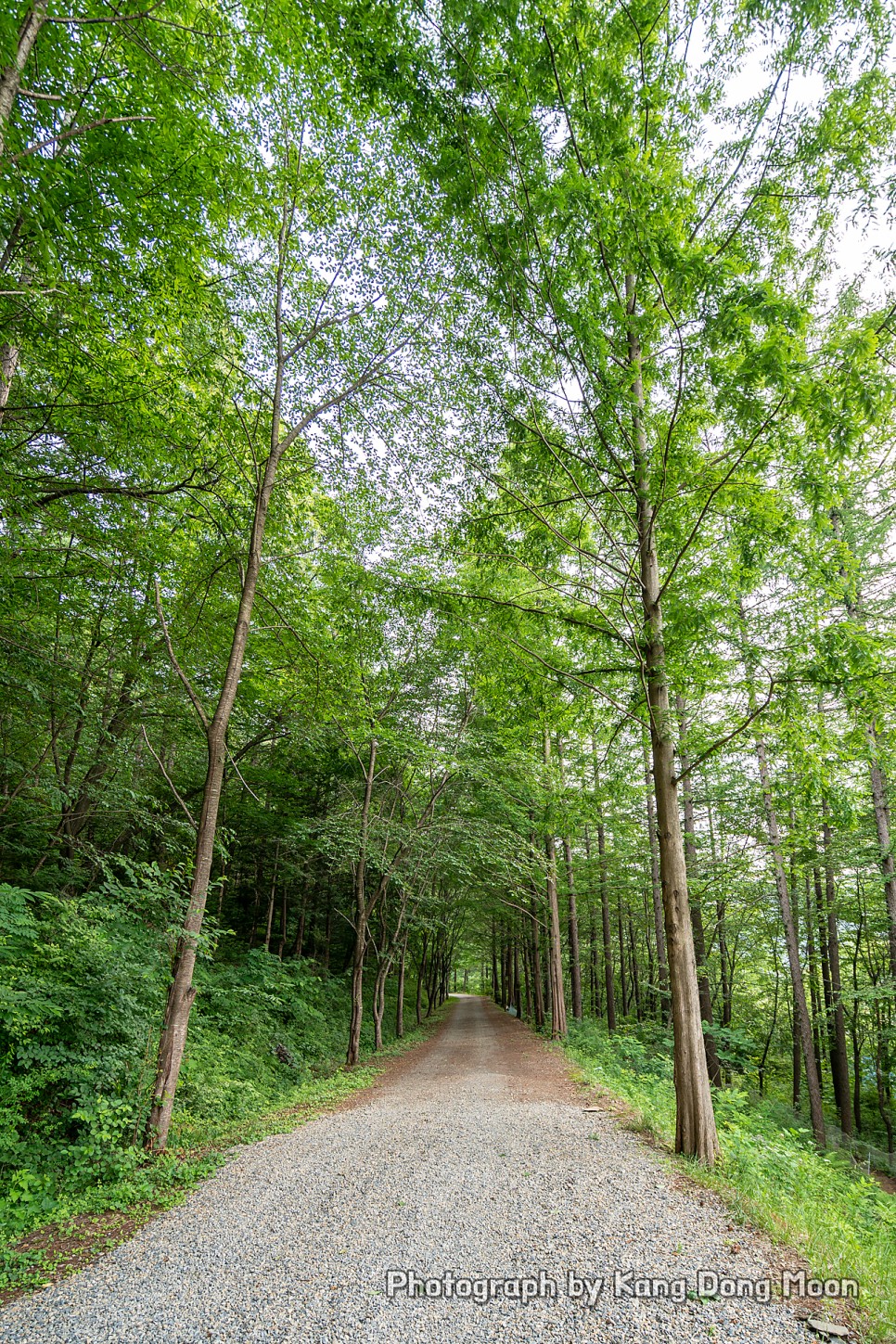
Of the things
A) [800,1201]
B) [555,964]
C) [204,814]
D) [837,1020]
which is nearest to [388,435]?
[204,814]

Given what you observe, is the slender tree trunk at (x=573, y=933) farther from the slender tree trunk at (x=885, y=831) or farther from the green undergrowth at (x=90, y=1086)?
the green undergrowth at (x=90, y=1086)

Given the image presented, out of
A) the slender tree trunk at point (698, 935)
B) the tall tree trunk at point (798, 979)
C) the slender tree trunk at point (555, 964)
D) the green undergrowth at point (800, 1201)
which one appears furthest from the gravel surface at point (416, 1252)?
the slender tree trunk at point (555, 964)

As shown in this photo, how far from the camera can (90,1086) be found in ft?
15.7

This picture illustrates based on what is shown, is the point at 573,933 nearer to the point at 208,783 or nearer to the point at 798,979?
the point at 798,979

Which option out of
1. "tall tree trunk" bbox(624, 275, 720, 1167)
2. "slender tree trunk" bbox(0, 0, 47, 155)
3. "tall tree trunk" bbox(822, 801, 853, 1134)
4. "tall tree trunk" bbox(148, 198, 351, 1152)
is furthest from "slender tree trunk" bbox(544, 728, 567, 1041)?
"slender tree trunk" bbox(0, 0, 47, 155)

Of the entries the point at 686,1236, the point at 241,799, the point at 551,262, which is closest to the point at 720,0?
the point at 551,262

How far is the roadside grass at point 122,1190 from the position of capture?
331 cm

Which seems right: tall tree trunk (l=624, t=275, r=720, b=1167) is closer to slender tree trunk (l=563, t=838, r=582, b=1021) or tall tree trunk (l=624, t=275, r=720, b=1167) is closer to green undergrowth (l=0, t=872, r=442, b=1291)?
green undergrowth (l=0, t=872, r=442, b=1291)

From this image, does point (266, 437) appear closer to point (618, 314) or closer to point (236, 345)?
point (236, 345)

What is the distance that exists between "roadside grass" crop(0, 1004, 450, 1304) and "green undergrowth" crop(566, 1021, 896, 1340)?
4.31m

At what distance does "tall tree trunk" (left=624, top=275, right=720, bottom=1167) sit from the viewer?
4.82 metres

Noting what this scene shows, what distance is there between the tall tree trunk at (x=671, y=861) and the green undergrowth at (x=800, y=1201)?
0.36m

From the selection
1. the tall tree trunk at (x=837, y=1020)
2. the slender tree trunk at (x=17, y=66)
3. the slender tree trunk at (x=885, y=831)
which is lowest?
the tall tree trunk at (x=837, y=1020)

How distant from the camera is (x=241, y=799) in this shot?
48.6 ft
